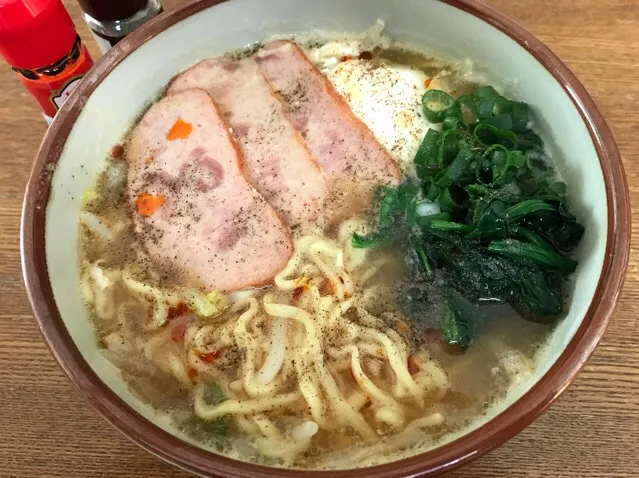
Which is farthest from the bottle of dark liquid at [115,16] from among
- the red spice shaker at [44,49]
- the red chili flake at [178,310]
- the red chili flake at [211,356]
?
the red chili flake at [211,356]

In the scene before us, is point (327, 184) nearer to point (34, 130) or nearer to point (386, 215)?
point (386, 215)

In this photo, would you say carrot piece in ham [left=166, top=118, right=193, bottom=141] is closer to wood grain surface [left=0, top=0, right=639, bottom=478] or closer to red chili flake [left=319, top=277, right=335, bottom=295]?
wood grain surface [left=0, top=0, right=639, bottom=478]

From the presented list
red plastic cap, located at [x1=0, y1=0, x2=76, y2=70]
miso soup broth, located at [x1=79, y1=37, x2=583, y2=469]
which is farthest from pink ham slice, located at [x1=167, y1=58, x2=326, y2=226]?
red plastic cap, located at [x1=0, y1=0, x2=76, y2=70]

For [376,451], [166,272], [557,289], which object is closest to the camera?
[376,451]

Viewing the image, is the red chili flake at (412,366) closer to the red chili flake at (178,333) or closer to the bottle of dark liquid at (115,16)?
the red chili flake at (178,333)

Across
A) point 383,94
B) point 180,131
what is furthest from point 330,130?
point 180,131

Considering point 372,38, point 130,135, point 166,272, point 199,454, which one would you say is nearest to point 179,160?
point 130,135
